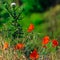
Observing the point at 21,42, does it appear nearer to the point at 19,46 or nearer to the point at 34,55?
the point at 19,46

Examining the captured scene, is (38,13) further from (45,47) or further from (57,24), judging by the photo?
(45,47)

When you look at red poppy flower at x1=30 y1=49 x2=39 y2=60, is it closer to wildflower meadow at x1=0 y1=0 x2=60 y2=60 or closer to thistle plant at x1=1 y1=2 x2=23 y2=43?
wildflower meadow at x1=0 y1=0 x2=60 y2=60

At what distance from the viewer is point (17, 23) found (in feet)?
21.0

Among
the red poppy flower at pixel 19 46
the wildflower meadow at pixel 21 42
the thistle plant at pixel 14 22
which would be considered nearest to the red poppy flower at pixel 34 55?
the wildflower meadow at pixel 21 42

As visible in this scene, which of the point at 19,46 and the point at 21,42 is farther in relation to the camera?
the point at 21,42

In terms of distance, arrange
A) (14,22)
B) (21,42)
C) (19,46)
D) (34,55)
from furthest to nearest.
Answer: (14,22) < (21,42) < (19,46) < (34,55)

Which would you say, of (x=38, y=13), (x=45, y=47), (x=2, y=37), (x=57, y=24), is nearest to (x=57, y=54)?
(x=45, y=47)

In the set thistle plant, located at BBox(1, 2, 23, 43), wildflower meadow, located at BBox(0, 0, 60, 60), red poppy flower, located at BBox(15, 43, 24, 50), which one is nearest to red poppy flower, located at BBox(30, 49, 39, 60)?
wildflower meadow, located at BBox(0, 0, 60, 60)

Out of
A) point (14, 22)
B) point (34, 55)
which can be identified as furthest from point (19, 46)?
point (14, 22)

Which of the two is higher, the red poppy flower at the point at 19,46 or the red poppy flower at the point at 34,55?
the red poppy flower at the point at 19,46

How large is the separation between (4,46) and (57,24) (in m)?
8.35

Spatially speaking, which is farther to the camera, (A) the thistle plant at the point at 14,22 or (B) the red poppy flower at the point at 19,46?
(A) the thistle plant at the point at 14,22

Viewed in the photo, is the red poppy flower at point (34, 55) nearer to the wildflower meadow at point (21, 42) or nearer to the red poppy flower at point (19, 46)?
the wildflower meadow at point (21, 42)

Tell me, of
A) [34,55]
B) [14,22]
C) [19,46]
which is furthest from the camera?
[14,22]
